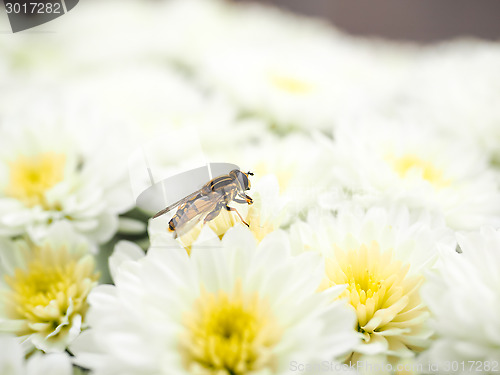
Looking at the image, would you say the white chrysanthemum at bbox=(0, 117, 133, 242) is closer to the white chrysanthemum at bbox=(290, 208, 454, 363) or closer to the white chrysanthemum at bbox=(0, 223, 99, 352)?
the white chrysanthemum at bbox=(0, 223, 99, 352)

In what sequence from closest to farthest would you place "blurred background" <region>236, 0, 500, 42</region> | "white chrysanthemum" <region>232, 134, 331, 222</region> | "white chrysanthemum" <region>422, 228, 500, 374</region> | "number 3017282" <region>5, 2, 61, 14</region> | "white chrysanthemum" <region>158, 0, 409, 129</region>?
"white chrysanthemum" <region>422, 228, 500, 374</region> → "white chrysanthemum" <region>232, 134, 331, 222</region> → "number 3017282" <region>5, 2, 61, 14</region> → "white chrysanthemum" <region>158, 0, 409, 129</region> → "blurred background" <region>236, 0, 500, 42</region>

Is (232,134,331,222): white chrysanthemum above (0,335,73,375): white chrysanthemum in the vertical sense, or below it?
above

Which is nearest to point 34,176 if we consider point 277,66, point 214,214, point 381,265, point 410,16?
point 214,214

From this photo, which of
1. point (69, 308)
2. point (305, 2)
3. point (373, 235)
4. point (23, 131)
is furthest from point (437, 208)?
point (305, 2)

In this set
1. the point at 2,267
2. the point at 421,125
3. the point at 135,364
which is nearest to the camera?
the point at 135,364

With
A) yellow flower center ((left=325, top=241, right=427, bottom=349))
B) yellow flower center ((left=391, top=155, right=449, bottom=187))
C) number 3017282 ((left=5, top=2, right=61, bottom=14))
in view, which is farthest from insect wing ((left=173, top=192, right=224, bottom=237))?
number 3017282 ((left=5, top=2, right=61, bottom=14))

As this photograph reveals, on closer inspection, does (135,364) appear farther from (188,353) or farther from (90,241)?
(90,241)
